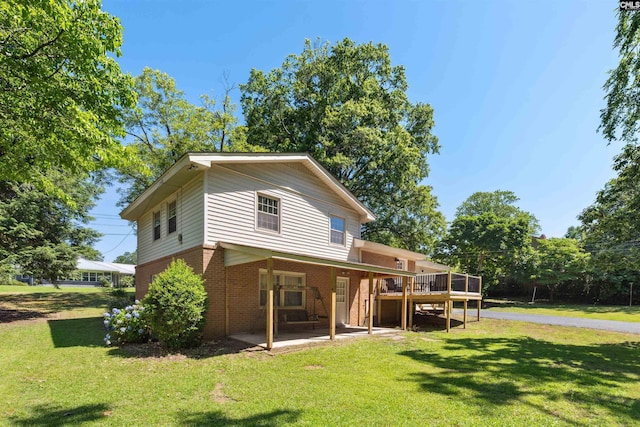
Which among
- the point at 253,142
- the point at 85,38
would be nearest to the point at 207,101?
the point at 253,142

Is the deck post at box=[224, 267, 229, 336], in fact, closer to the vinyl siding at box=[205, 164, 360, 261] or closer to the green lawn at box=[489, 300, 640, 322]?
the vinyl siding at box=[205, 164, 360, 261]

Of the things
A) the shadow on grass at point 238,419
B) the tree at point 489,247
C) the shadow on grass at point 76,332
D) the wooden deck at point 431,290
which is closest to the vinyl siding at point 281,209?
the wooden deck at point 431,290

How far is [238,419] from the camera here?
14.6 ft

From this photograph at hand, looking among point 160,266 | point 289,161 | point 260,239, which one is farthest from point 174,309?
point 289,161

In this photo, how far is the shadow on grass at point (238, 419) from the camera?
14.2 feet

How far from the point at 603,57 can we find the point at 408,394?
1365 centimetres

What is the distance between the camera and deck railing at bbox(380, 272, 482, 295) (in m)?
15.0

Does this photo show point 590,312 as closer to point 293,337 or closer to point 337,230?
point 337,230

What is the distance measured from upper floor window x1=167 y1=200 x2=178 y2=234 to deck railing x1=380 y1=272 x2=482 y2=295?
406 inches

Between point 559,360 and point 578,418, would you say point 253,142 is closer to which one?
point 559,360

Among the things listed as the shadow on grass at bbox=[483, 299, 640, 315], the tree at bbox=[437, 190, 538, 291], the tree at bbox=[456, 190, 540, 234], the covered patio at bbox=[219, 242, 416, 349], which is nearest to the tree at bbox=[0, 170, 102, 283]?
the covered patio at bbox=[219, 242, 416, 349]

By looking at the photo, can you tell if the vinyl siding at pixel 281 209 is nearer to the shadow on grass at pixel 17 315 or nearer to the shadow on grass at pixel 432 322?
the shadow on grass at pixel 432 322

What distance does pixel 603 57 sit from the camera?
39.0 ft

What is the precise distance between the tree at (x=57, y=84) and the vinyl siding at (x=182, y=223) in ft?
9.42
